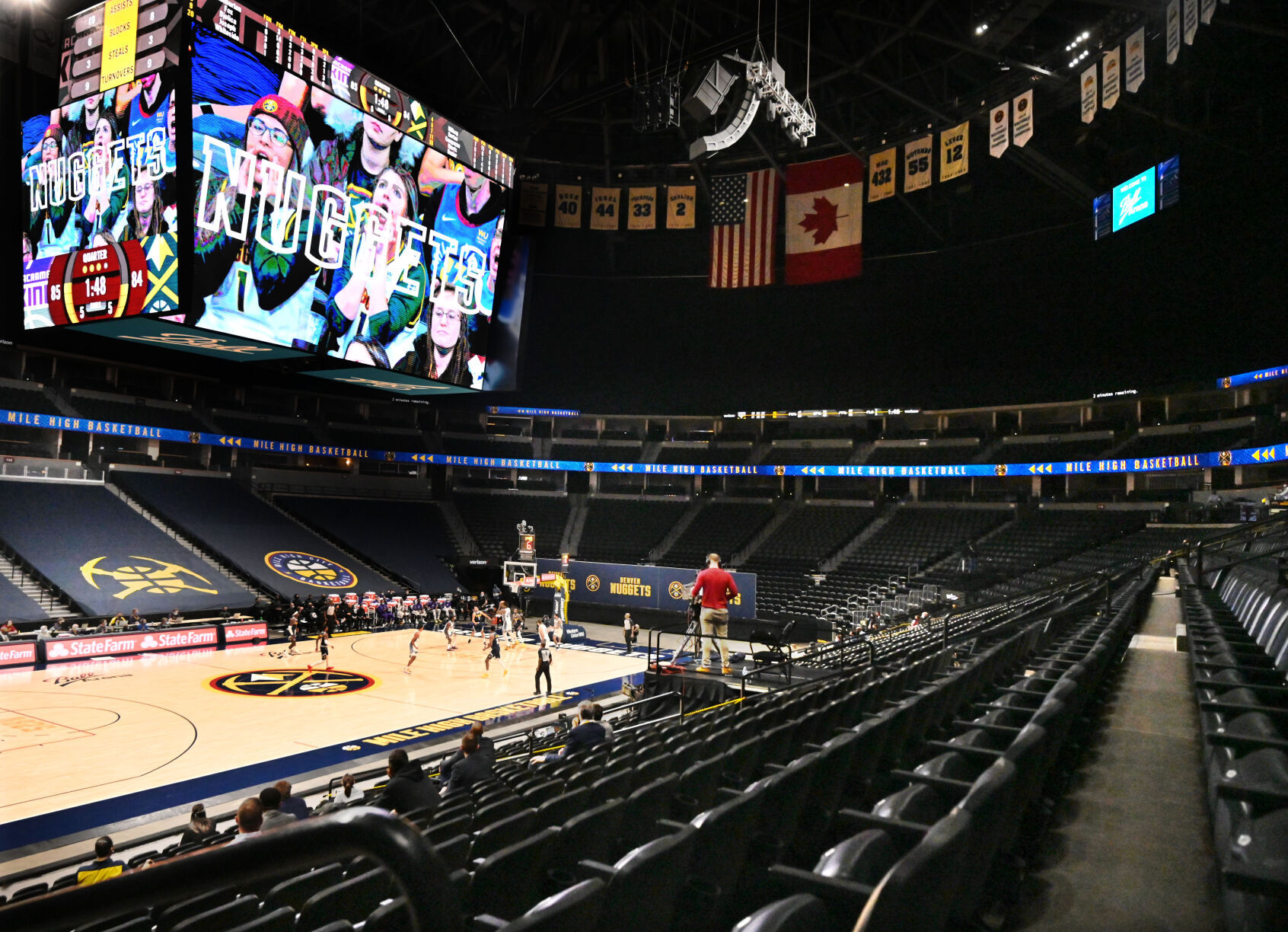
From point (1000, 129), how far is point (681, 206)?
1304 centimetres

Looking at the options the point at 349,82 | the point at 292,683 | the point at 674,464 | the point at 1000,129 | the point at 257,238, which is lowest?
the point at 292,683

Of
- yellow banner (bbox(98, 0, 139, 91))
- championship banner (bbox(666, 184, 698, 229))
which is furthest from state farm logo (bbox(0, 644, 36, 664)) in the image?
championship banner (bbox(666, 184, 698, 229))

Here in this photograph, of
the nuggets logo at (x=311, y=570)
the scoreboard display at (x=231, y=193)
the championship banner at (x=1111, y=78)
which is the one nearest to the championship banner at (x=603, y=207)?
the scoreboard display at (x=231, y=193)

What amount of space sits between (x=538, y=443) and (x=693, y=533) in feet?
41.1

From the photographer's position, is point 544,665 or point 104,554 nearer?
point 544,665

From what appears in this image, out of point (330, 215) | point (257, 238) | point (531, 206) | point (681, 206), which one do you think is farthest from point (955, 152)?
point (257, 238)

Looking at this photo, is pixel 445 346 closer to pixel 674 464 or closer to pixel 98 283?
pixel 98 283

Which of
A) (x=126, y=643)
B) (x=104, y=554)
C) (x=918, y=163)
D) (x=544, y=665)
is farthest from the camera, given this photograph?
(x=104, y=554)

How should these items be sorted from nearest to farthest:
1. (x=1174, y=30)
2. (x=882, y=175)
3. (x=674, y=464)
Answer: (x=1174, y=30)
(x=882, y=175)
(x=674, y=464)

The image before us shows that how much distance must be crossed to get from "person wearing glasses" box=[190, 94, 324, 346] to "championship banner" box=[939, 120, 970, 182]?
19.1 m

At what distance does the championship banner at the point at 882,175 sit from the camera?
27422mm

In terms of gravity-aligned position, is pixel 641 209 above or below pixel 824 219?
above

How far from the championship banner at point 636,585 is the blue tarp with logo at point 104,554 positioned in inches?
518

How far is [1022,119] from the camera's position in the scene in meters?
22.5
